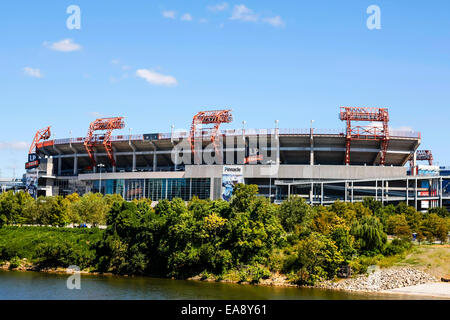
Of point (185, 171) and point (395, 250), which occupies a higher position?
point (185, 171)

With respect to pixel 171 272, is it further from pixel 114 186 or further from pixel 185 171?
pixel 114 186

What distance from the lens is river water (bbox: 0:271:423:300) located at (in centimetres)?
5034

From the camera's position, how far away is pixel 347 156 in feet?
391

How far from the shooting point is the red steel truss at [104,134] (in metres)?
134

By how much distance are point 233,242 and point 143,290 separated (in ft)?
44.9

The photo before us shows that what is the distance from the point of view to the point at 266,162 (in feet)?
401

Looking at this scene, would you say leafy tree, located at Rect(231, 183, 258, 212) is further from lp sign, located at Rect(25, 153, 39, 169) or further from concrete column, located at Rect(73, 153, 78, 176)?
lp sign, located at Rect(25, 153, 39, 169)

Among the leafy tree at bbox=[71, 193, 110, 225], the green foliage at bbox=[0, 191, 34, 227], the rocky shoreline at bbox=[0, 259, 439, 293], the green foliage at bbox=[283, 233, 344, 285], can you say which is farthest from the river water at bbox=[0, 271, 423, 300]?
the green foliage at bbox=[0, 191, 34, 227]

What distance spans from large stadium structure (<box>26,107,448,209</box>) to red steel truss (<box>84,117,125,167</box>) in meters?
0.25

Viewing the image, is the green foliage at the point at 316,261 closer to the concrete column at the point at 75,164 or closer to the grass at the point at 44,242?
the grass at the point at 44,242

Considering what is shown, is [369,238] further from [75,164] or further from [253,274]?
[75,164]
